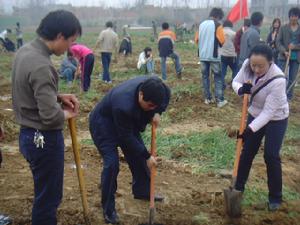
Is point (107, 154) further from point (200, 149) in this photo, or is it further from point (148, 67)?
point (148, 67)

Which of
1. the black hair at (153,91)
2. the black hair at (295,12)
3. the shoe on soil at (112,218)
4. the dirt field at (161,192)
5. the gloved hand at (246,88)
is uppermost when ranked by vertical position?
the black hair at (295,12)

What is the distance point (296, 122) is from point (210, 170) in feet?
10.3

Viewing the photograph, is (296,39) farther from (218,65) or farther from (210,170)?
(210,170)

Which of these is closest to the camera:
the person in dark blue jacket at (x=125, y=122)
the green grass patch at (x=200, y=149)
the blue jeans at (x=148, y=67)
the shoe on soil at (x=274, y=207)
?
the person in dark blue jacket at (x=125, y=122)

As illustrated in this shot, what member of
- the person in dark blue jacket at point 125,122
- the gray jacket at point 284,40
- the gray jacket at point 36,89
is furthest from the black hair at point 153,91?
the gray jacket at point 284,40

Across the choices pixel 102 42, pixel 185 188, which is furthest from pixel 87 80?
pixel 185 188

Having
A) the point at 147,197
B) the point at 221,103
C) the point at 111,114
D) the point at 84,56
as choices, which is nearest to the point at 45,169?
the point at 111,114

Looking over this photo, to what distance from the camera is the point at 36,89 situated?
2.61 m

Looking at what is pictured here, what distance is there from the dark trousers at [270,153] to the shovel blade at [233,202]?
0.31 m

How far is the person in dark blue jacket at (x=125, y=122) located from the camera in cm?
329

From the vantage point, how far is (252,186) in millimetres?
4719

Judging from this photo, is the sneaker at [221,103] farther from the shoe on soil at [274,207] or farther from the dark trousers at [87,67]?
the shoe on soil at [274,207]

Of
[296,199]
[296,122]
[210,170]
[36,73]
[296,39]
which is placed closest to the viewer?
[36,73]

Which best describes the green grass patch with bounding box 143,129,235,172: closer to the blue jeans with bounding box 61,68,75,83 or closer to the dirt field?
the dirt field
